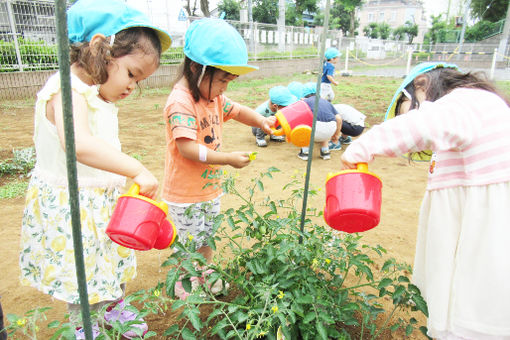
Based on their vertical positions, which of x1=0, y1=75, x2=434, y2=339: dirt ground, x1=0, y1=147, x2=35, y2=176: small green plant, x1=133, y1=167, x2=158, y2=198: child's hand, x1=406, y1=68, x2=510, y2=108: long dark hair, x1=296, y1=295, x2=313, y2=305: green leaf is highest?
x1=406, y1=68, x2=510, y2=108: long dark hair

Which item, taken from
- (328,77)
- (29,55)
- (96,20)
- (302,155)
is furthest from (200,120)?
(29,55)

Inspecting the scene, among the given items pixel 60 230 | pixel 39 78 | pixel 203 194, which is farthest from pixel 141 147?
pixel 39 78

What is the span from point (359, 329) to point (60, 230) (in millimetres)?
1330

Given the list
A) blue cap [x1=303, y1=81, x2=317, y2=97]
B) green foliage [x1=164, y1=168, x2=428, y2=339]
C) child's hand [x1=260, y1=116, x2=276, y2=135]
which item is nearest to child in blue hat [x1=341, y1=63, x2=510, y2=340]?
green foliage [x1=164, y1=168, x2=428, y2=339]

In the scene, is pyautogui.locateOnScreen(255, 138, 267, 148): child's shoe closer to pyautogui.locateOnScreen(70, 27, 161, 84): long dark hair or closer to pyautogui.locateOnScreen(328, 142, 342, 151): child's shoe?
pyautogui.locateOnScreen(328, 142, 342, 151): child's shoe

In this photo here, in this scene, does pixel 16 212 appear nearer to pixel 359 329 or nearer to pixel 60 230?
pixel 60 230

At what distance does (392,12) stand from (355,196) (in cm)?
6782

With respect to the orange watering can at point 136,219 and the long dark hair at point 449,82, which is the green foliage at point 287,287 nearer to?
the orange watering can at point 136,219

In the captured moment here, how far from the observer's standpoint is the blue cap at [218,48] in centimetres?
149

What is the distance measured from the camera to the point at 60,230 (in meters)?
1.30

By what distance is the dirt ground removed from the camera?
1.99 meters

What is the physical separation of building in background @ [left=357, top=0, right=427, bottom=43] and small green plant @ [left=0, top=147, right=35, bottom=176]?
61845mm

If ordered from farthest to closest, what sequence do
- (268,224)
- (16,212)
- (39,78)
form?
1. (39,78)
2. (16,212)
3. (268,224)

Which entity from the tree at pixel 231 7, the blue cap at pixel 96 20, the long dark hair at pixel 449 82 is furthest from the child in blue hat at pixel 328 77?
the tree at pixel 231 7
